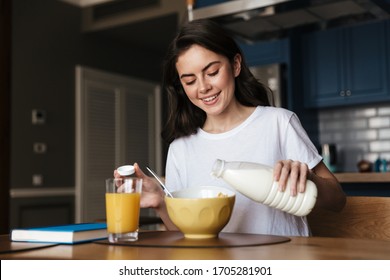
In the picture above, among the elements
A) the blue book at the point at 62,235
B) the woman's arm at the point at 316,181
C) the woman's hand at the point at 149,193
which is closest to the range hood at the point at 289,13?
the woman's arm at the point at 316,181

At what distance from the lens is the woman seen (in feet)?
4.76

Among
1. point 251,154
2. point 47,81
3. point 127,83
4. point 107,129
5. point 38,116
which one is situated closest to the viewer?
point 251,154

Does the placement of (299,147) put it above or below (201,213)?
above

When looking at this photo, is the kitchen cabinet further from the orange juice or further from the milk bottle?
the orange juice

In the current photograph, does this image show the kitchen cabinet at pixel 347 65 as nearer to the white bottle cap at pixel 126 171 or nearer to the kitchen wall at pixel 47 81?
the kitchen wall at pixel 47 81

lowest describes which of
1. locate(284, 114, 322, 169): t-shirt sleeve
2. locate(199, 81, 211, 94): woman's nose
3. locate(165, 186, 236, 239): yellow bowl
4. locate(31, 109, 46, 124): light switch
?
locate(165, 186, 236, 239): yellow bowl

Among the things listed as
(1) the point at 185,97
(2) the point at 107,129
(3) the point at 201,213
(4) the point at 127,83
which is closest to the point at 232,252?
(3) the point at 201,213

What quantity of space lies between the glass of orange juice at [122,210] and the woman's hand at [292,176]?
304 millimetres

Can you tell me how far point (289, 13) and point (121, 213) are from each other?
9.25 feet

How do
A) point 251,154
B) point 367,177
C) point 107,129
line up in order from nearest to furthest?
point 251,154 < point 367,177 < point 107,129

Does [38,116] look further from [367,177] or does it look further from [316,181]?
[316,181]

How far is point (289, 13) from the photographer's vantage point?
140 inches

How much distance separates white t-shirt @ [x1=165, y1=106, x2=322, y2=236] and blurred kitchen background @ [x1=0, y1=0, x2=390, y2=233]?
6.26 ft

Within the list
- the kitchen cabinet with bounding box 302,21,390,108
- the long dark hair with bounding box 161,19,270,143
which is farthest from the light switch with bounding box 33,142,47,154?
the long dark hair with bounding box 161,19,270,143
